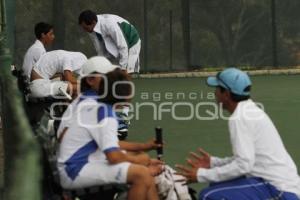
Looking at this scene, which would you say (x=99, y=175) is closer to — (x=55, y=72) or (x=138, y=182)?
(x=138, y=182)

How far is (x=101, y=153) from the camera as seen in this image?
4.24 metres

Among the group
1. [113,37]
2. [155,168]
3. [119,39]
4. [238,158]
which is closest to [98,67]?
[155,168]

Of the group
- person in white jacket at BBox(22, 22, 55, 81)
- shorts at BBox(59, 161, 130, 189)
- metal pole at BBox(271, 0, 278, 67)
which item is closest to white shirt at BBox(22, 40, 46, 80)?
person in white jacket at BBox(22, 22, 55, 81)

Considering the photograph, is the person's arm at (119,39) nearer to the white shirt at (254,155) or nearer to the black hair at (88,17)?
the black hair at (88,17)

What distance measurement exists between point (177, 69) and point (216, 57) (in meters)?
0.98

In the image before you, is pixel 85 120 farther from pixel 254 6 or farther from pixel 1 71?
pixel 254 6

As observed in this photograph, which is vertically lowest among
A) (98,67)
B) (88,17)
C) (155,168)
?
(155,168)

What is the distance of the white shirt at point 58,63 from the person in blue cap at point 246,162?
3361mm

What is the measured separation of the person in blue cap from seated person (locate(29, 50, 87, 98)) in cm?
311

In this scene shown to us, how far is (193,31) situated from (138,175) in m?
14.0

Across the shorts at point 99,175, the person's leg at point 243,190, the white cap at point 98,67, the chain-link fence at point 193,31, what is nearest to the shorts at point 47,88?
the white cap at point 98,67

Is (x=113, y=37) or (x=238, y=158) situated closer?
(x=238, y=158)

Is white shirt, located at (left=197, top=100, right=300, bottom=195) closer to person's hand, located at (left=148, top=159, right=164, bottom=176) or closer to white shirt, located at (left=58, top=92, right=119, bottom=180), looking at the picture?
person's hand, located at (left=148, top=159, right=164, bottom=176)

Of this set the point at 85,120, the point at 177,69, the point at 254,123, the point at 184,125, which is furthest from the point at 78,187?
the point at 177,69
